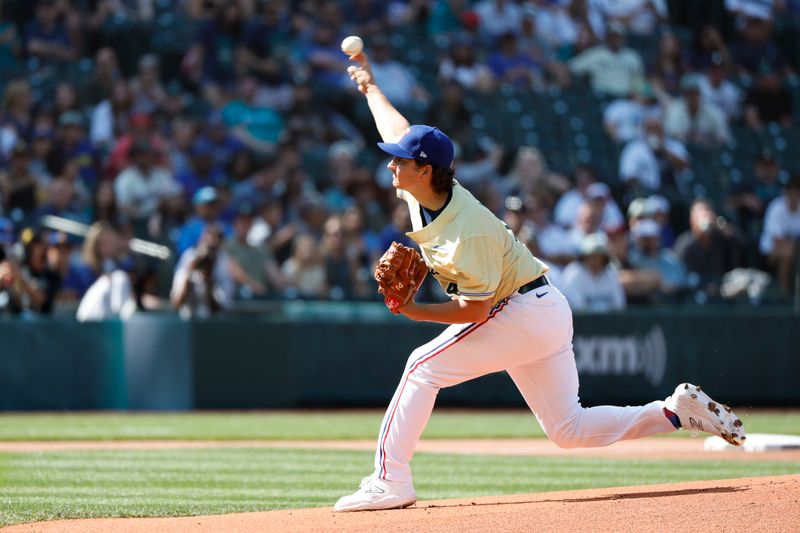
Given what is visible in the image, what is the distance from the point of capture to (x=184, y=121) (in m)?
15.4

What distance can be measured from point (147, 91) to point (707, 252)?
6778 millimetres

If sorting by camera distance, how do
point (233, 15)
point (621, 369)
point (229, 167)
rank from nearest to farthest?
point (621, 369), point (229, 167), point (233, 15)

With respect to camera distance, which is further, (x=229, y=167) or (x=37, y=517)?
(x=229, y=167)

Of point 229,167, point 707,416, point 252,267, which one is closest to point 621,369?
point 252,267

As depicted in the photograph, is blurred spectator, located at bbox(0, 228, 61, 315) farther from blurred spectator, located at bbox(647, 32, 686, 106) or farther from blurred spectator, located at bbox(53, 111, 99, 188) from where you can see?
blurred spectator, located at bbox(647, 32, 686, 106)

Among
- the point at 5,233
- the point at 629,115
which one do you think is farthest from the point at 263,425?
the point at 629,115

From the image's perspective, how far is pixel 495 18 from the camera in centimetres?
1822

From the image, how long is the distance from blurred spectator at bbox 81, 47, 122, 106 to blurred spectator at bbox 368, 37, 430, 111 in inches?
130

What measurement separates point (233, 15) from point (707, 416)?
39.2 feet

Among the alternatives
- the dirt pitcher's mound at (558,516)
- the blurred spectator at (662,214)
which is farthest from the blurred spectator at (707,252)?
the dirt pitcher's mound at (558,516)

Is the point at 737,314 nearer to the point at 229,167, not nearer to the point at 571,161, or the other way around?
the point at 571,161

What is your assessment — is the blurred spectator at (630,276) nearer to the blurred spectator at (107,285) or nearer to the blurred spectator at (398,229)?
the blurred spectator at (398,229)

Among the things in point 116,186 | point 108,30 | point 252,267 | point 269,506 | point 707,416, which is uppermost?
point 108,30

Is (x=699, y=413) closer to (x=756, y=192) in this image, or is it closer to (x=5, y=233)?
(x=5, y=233)
